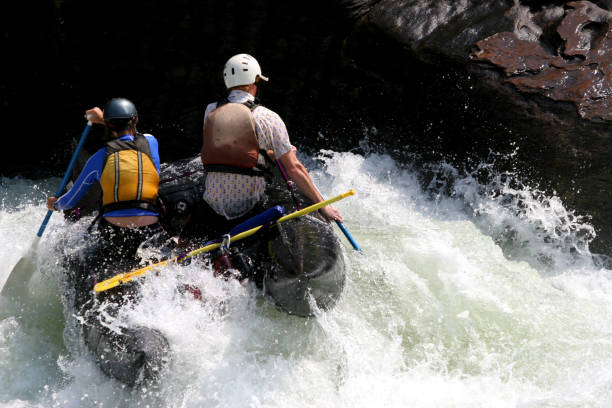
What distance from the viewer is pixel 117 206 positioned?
344 cm

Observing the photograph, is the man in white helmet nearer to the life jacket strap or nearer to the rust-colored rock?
the life jacket strap

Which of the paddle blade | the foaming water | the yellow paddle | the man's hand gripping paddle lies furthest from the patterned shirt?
the paddle blade

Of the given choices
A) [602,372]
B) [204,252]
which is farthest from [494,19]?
[204,252]

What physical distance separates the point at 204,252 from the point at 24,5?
13.9 ft

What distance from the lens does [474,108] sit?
16.9 feet

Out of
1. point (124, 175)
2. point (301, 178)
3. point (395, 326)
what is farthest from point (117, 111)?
point (395, 326)

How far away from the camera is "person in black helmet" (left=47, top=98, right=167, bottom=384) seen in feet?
11.1

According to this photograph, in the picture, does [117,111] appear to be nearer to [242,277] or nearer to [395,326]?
[242,277]

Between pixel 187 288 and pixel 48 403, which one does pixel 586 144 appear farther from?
pixel 48 403

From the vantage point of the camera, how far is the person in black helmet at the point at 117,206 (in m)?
3.38

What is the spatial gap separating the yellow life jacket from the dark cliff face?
2.92 meters

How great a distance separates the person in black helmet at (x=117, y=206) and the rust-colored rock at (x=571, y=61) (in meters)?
3.15

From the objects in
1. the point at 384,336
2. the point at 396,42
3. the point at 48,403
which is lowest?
the point at 48,403

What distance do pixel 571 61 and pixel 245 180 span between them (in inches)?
128
